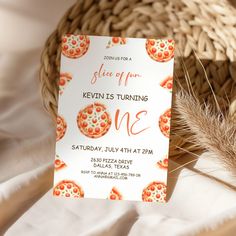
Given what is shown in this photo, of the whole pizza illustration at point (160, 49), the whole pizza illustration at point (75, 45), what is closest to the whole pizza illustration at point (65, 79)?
the whole pizza illustration at point (75, 45)

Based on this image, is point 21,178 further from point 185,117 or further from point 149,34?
point 149,34

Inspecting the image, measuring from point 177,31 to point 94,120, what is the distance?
32 centimetres

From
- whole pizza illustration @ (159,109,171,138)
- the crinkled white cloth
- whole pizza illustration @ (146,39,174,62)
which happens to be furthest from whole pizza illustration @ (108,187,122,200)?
whole pizza illustration @ (146,39,174,62)

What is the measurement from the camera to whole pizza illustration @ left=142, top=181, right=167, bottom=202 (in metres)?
0.80

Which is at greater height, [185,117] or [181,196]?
[185,117]

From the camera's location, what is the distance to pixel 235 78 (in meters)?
0.95

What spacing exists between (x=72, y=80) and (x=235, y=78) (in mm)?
328

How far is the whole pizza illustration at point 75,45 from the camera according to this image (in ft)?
2.65

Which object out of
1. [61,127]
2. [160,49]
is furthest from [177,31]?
[61,127]

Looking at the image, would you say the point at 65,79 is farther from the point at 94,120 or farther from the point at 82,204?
the point at 82,204

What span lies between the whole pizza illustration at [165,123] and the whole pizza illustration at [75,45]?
6.6 inches

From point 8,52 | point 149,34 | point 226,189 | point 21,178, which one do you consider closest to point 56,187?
point 21,178

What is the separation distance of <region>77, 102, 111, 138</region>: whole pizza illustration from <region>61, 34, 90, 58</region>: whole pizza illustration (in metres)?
0.09

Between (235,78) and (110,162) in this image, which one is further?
(235,78)
